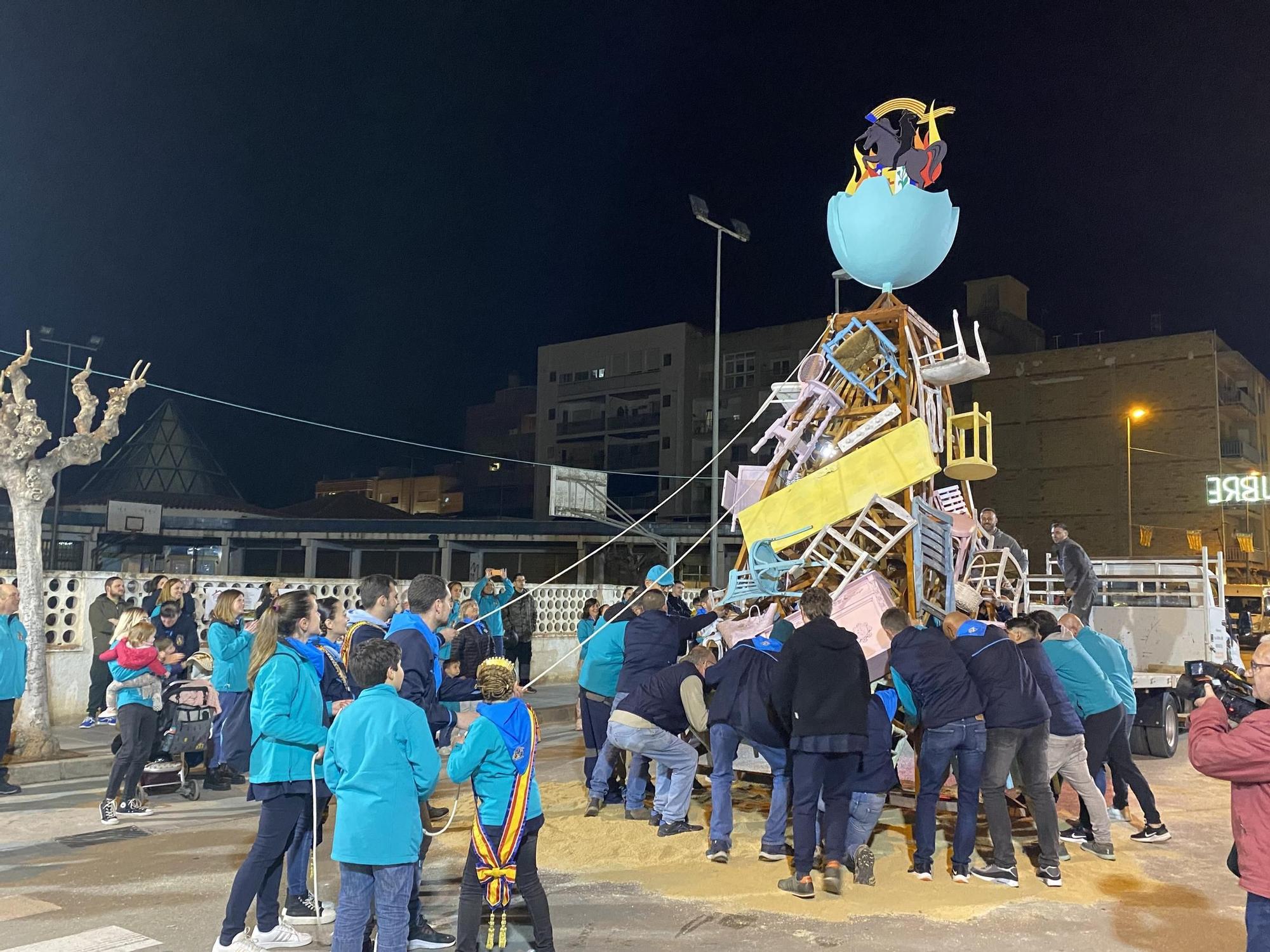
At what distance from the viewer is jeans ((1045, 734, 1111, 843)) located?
6891 millimetres

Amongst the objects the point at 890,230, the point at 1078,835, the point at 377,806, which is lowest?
the point at 1078,835

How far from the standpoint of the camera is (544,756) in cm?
1137

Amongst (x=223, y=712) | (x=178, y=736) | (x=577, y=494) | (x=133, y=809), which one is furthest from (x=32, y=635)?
(x=577, y=494)

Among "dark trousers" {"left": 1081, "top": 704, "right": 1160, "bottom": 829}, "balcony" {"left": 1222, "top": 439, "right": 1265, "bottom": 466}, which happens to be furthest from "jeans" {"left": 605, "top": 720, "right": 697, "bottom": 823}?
"balcony" {"left": 1222, "top": 439, "right": 1265, "bottom": 466}

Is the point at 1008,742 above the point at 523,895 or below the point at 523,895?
above

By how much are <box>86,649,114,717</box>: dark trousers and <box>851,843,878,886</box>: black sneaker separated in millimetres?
8846

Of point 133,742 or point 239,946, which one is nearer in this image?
point 239,946

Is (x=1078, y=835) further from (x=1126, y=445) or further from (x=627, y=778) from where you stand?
(x=1126, y=445)

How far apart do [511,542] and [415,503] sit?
33.3 m

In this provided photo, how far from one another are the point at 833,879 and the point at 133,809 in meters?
5.83

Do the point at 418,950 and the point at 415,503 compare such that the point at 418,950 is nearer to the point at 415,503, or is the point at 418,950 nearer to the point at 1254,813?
the point at 1254,813

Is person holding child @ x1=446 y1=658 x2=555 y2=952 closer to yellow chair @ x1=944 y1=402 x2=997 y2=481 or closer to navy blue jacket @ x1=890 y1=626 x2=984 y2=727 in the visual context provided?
navy blue jacket @ x1=890 y1=626 x2=984 y2=727

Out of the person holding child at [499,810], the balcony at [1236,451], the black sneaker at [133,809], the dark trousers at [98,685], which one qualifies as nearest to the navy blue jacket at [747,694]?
the person holding child at [499,810]

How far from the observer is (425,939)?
16.3 feet
